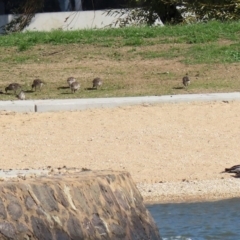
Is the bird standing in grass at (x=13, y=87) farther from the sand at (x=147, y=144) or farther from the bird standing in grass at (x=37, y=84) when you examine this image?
the sand at (x=147, y=144)

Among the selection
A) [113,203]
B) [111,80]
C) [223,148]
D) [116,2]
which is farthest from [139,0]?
[113,203]

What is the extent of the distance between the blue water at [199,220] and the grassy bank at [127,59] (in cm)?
506

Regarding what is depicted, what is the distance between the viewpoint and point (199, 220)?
→ 9.55m

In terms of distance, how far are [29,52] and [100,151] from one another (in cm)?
663

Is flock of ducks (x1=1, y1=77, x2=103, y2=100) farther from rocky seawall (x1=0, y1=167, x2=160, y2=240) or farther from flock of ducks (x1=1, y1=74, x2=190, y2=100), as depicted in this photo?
rocky seawall (x1=0, y1=167, x2=160, y2=240)

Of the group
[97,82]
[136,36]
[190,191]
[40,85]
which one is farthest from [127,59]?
[190,191]

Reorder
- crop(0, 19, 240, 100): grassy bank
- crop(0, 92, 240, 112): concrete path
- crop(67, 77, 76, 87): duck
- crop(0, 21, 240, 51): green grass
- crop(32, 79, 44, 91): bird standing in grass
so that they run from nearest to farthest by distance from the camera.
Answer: crop(0, 92, 240, 112): concrete path
crop(67, 77, 76, 87): duck
crop(32, 79, 44, 91): bird standing in grass
crop(0, 19, 240, 100): grassy bank
crop(0, 21, 240, 51): green grass

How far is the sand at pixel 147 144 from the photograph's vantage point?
1122 cm

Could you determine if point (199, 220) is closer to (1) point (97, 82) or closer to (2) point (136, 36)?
(1) point (97, 82)

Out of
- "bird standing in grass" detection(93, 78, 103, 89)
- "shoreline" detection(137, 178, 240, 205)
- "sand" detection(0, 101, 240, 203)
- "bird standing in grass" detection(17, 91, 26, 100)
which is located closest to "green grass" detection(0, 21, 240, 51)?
"bird standing in grass" detection(93, 78, 103, 89)

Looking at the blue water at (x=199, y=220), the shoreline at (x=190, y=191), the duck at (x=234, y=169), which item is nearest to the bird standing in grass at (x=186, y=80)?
the duck at (x=234, y=169)

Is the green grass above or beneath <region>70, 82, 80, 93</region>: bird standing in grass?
above

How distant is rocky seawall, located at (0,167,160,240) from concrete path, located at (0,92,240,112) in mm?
7291

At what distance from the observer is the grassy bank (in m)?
15.7
